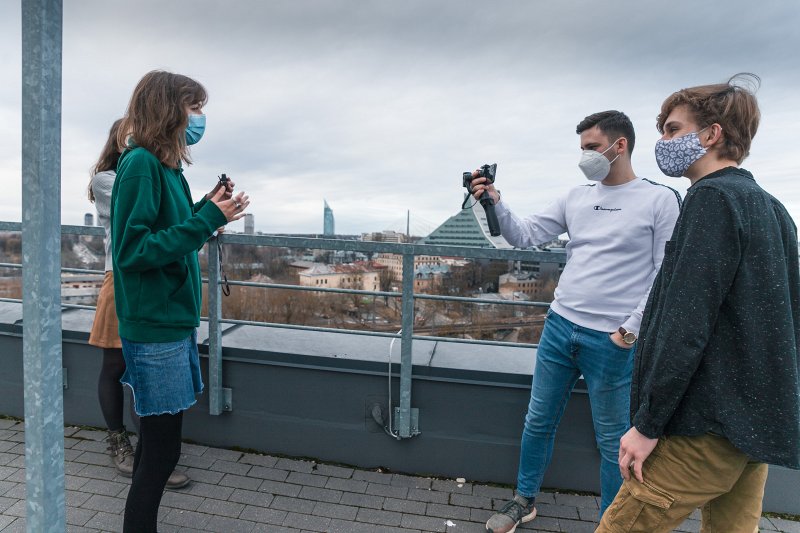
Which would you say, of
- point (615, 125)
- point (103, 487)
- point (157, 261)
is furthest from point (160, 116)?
point (103, 487)

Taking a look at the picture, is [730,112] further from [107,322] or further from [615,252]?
[107,322]

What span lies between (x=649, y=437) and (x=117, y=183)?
79.3 inches

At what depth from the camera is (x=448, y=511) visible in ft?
9.66

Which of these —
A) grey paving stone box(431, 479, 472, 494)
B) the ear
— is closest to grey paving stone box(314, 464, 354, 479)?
grey paving stone box(431, 479, 472, 494)

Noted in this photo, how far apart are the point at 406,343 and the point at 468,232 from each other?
0.76 meters

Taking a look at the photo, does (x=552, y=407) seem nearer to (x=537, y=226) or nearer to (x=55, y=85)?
(x=537, y=226)

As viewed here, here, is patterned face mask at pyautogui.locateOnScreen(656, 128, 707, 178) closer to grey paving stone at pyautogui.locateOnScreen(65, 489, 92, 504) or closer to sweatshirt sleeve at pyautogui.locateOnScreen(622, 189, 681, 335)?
sweatshirt sleeve at pyautogui.locateOnScreen(622, 189, 681, 335)

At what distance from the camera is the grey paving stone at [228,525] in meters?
2.71

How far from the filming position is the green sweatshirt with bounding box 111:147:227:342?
1.94m

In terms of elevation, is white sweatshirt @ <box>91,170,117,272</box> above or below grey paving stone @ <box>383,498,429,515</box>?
above

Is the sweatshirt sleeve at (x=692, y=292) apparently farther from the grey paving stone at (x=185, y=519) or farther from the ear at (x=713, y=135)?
the grey paving stone at (x=185, y=519)

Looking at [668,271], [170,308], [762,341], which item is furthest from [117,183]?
[762,341]

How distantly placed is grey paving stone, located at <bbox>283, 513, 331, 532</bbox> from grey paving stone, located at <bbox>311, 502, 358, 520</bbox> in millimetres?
45

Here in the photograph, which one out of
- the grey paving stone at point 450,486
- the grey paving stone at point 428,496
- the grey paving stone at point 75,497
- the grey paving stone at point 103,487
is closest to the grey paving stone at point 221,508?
the grey paving stone at point 103,487
